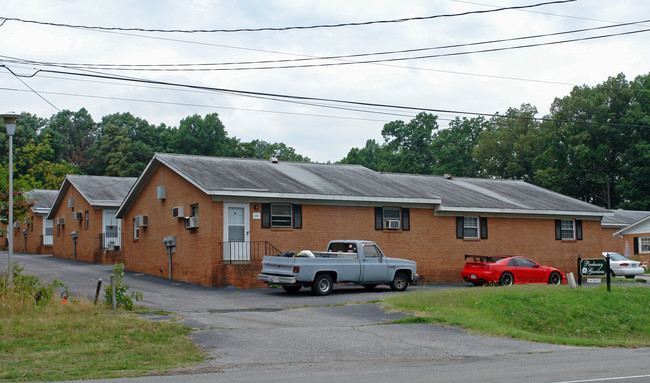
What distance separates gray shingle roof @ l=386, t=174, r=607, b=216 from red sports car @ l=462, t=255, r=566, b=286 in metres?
3.65

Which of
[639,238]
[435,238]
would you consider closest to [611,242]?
[639,238]

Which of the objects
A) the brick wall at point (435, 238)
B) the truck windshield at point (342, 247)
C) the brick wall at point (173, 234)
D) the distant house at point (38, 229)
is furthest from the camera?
the distant house at point (38, 229)

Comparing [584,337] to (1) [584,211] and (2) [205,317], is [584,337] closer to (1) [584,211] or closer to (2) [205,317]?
(2) [205,317]

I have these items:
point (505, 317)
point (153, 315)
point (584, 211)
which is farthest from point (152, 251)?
point (584, 211)

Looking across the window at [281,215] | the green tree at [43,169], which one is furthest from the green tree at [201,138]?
the window at [281,215]

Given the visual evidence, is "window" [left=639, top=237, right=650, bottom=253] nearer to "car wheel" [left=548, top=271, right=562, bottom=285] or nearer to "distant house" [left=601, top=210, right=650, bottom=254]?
"distant house" [left=601, top=210, right=650, bottom=254]

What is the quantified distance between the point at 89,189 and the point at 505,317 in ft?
93.3

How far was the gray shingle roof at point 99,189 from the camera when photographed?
37.8 meters

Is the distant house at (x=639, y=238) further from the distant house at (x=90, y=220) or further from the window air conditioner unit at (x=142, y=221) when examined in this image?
the distant house at (x=90, y=220)

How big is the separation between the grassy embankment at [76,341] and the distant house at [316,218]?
901 centimetres

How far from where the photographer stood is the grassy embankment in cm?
1058

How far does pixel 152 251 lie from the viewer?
30.5 metres

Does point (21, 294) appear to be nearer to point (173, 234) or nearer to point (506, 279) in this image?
point (173, 234)

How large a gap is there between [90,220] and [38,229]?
13.1 metres
